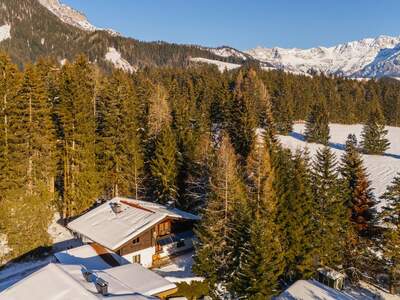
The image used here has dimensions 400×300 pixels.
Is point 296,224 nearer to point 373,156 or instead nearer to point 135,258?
point 135,258

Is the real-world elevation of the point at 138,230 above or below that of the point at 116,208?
below

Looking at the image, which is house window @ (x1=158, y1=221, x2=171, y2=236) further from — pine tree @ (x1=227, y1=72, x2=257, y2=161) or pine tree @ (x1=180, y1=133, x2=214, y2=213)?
pine tree @ (x1=227, y1=72, x2=257, y2=161)

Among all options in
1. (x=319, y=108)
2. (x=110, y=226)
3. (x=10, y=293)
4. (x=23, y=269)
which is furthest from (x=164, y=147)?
(x=319, y=108)

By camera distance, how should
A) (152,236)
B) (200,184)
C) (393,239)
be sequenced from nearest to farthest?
(393,239), (152,236), (200,184)

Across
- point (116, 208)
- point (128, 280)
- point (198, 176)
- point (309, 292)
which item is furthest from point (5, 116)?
point (309, 292)

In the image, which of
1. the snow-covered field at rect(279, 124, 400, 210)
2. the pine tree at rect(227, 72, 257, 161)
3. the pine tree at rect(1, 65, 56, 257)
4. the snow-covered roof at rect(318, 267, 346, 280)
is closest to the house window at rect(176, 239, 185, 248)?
the pine tree at rect(1, 65, 56, 257)

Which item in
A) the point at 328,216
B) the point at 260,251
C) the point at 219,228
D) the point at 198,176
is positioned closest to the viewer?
the point at 260,251

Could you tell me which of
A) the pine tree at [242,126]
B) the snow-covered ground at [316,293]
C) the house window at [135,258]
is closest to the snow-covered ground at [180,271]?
the house window at [135,258]
